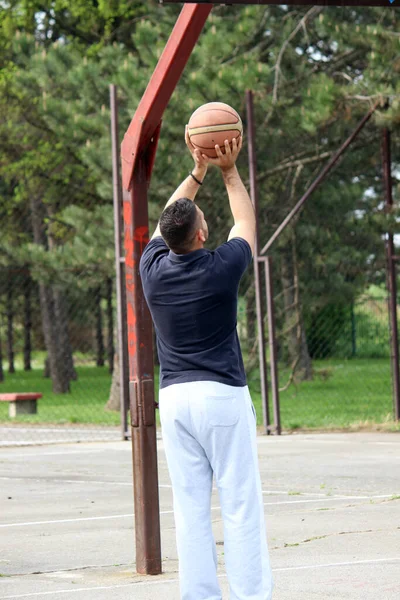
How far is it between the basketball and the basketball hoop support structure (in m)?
0.61

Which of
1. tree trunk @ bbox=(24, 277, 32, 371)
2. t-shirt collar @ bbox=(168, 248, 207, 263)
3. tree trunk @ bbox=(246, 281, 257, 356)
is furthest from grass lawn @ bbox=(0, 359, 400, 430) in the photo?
t-shirt collar @ bbox=(168, 248, 207, 263)

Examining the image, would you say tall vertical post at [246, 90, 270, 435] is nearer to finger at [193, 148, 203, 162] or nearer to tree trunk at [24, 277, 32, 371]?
finger at [193, 148, 203, 162]

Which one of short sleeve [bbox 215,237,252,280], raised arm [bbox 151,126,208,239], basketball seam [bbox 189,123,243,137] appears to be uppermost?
basketball seam [bbox 189,123,243,137]

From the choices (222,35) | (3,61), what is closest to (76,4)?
(3,61)

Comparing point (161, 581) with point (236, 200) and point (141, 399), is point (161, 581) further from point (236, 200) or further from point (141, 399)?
point (236, 200)

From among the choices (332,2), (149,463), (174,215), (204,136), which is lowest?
(149,463)

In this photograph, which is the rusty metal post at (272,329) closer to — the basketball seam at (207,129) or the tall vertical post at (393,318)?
the tall vertical post at (393,318)

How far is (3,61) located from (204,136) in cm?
2737

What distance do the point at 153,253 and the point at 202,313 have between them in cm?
46

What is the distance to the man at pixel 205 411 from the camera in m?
4.82

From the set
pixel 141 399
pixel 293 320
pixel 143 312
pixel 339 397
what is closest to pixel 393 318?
pixel 293 320

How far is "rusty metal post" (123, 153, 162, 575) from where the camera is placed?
6516 millimetres

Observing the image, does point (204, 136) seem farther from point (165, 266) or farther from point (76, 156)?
point (76, 156)

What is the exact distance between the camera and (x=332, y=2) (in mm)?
6020
